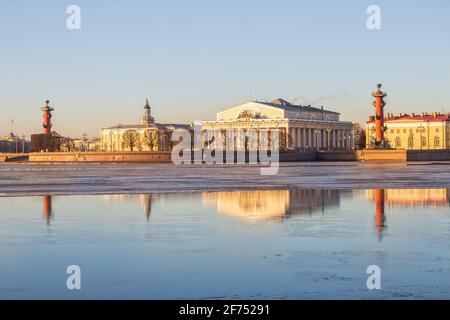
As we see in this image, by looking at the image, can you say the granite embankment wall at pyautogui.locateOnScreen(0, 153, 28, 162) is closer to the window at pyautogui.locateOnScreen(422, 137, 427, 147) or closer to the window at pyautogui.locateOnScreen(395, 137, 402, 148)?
the window at pyautogui.locateOnScreen(395, 137, 402, 148)

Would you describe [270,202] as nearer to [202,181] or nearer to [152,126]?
[202,181]

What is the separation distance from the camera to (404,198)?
67.3 ft

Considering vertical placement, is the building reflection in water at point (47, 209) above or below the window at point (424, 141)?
below

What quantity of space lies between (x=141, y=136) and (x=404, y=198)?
142734 mm

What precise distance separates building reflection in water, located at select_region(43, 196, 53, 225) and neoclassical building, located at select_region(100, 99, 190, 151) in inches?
4484

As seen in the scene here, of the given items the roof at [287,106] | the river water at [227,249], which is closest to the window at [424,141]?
the roof at [287,106]

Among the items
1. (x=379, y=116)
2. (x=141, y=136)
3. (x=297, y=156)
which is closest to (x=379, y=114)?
(x=379, y=116)

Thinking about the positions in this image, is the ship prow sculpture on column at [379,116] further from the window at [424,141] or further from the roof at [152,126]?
the roof at [152,126]

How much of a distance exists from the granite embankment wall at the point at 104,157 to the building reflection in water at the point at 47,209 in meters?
68.1

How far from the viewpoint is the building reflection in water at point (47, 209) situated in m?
15.5


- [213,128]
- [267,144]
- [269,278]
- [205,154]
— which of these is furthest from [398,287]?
[213,128]

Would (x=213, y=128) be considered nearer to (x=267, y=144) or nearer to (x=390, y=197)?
(x=267, y=144)
